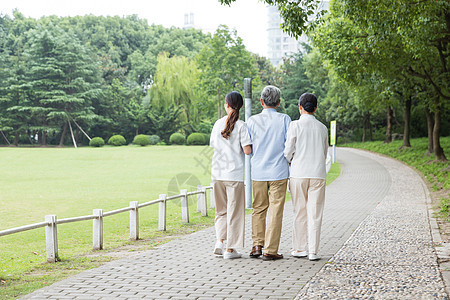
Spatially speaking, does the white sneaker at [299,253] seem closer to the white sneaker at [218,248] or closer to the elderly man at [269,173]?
the elderly man at [269,173]

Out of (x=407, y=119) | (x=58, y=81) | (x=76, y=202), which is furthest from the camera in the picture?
(x=58, y=81)

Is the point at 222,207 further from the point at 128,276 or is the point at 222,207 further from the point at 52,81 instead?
the point at 52,81

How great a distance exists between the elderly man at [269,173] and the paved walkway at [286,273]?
304mm

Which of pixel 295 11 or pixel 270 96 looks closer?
pixel 270 96

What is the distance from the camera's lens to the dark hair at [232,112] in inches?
250

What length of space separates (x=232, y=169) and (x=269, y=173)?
47 centimetres

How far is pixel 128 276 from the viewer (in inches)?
220

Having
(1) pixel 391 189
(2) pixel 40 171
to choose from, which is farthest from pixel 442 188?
(2) pixel 40 171

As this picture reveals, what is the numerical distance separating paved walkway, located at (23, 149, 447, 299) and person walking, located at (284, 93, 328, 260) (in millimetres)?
436

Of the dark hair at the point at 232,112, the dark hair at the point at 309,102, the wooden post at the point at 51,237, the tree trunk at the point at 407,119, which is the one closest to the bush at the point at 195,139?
the tree trunk at the point at 407,119

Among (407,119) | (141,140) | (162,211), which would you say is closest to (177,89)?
(141,140)

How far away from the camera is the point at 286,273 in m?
5.58

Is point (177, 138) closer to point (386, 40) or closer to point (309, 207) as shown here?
point (386, 40)

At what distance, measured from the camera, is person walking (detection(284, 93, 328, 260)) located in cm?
619
